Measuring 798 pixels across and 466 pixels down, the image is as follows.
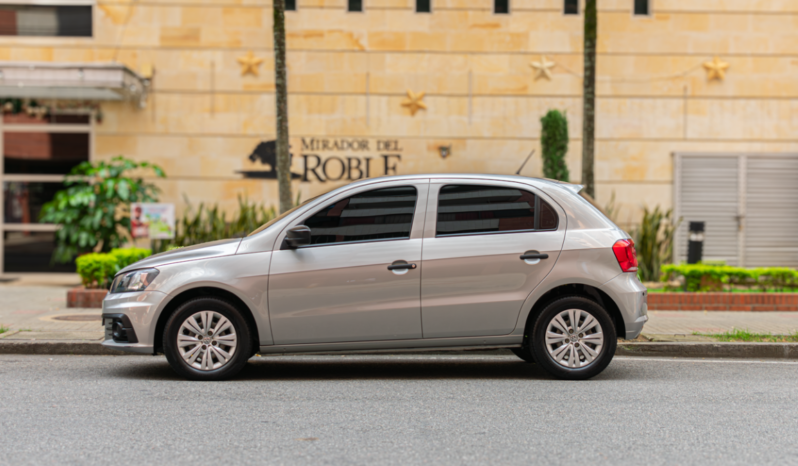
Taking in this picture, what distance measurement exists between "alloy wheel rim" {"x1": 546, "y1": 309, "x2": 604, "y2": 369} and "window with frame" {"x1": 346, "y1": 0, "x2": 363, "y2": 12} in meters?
9.65

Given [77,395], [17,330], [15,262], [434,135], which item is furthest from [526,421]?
[15,262]

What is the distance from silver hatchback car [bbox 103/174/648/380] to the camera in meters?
6.17

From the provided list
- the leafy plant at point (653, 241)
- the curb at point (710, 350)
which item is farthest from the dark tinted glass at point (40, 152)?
the leafy plant at point (653, 241)

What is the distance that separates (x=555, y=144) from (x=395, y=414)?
29.1 feet

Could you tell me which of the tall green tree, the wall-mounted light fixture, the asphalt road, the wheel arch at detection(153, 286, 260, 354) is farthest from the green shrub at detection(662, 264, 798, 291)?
the wheel arch at detection(153, 286, 260, 354)

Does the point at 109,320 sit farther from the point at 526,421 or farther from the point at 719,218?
the point at 719,218

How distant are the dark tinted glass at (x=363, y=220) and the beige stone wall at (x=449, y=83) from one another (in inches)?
311

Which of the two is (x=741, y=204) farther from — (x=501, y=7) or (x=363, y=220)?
(x=363, y=220)

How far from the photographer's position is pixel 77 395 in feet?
19.1

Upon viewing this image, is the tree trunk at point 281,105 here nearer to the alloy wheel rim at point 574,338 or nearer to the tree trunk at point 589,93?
the tree trunk at point 589,93

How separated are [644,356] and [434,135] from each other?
24.7 feet

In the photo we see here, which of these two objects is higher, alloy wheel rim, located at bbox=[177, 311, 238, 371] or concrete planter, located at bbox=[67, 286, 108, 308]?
alloy wheel rim, located at bbox=[177, 311, 238, 371]

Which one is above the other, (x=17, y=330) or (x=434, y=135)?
(x=434, y=135)

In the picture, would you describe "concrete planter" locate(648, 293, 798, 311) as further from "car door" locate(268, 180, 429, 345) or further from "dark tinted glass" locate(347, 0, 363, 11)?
"dark tinted glass" locate(347, 0, 363, 11)
